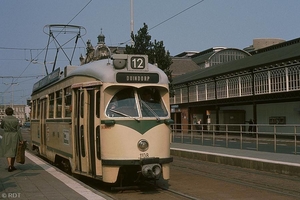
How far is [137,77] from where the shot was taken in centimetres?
977

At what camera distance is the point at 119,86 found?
9.67 meters

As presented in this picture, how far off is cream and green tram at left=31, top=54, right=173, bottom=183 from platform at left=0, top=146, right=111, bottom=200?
0.61 metres

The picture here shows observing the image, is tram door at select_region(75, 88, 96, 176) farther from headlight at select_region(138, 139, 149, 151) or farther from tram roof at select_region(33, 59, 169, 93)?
headlight at select_region(138, 139, 149, 151)

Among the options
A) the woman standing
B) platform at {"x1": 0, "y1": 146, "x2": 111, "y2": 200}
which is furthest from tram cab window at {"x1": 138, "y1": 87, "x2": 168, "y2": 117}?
the woman standing

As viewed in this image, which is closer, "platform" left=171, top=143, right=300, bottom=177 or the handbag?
the handbag

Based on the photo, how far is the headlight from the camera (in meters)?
9.31

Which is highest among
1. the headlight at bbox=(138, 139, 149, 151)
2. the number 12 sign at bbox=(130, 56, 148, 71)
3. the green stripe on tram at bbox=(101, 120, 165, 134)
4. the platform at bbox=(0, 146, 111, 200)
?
the number 12 sign at bbox=(130, 56, 148, 71)

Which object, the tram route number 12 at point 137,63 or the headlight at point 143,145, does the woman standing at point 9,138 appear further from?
the headlight at point 143,145

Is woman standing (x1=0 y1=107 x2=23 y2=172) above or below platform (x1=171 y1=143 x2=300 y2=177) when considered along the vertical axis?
above

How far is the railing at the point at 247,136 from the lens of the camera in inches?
625

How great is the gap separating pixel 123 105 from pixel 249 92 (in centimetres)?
2810

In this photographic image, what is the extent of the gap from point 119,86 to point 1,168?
524 centimetres

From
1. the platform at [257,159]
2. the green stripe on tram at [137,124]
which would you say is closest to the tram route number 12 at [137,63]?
the green stripe on tram at [137,124]

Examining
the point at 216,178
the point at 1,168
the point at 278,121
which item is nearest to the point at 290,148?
the point at 216,178
